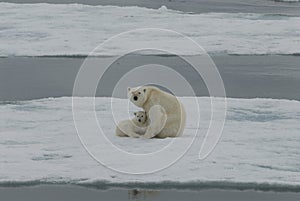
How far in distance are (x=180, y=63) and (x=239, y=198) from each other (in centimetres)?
622

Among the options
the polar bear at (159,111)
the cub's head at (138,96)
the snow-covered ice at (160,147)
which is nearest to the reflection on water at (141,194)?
the snow-covered ice at (160,147)

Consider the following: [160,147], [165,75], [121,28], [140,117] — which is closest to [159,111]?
[140,117]

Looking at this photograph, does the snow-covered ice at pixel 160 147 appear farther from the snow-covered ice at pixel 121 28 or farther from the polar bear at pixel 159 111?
the snow-covered ice at pixel 121 28

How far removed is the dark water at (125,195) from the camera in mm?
6586

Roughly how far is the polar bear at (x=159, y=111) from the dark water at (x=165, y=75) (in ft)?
7.77

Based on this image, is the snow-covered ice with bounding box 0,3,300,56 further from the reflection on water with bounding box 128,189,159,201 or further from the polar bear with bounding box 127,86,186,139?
the reflection on water with bounding box 128,189,159,201

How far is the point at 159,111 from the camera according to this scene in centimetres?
796

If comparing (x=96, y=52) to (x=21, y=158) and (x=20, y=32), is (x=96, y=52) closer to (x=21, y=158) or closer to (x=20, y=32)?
(x=20, y=32)

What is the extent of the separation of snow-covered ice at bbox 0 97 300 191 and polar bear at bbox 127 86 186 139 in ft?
0.39

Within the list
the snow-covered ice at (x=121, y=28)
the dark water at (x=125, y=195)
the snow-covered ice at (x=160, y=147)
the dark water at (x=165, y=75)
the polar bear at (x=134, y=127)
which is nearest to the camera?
the dark water at (x=125, y=195)

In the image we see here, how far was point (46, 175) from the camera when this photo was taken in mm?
6988

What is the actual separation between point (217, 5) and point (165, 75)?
8.15 metres

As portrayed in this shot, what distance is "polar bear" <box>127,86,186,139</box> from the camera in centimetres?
802

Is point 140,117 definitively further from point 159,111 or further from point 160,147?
point 160,147
